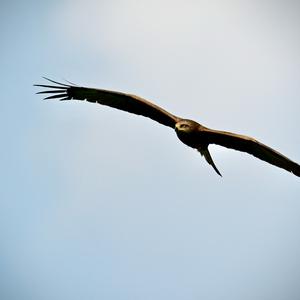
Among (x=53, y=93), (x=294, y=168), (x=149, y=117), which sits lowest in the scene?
(x=294, y=168)

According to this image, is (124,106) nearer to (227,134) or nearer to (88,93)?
(88,93)

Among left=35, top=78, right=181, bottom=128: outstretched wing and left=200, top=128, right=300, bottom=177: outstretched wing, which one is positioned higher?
left=35, top=78, right=181, bottom=128: outstretched wing

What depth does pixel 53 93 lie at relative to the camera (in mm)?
14352

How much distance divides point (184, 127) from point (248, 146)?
1490mm

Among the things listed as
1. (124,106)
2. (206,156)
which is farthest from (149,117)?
(206,156)

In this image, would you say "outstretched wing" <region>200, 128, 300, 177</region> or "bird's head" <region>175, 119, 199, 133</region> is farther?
"outstretched wing" <region>200, 128, 300, 177</region>

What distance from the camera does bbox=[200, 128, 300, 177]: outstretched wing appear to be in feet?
42.7

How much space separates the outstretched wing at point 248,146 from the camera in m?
13.0

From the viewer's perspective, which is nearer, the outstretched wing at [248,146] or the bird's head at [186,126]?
the bird's head at [186,126]

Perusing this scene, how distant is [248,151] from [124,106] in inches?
113

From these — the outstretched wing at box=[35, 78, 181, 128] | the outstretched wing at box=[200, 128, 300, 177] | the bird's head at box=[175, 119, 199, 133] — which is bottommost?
the outstretched wing at box=[200, 128, 300, 177]

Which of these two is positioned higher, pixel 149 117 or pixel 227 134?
pixel 149 117

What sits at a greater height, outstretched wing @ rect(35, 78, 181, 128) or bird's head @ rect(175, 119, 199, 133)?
outstretched wing @ rect(35, 78, 181, 128)

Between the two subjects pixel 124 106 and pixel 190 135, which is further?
pixel 124 106
